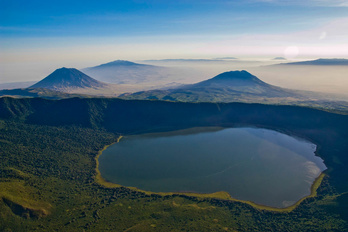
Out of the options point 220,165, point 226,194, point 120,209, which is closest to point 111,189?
point 120,209

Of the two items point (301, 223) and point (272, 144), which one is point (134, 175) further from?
point (272, 144)

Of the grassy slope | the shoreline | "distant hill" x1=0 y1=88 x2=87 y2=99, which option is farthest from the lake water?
"distant hill" x1=0 y1=88 x2=87 y2=99

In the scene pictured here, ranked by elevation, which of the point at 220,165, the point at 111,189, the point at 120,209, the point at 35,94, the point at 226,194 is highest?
the point at 35,94

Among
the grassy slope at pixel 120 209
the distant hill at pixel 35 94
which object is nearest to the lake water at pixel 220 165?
the grassy slope at pixel 120 209

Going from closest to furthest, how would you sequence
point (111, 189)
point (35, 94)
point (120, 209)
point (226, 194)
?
point (120, 209), point (226, 194), point (111, 189), point (35, 94)

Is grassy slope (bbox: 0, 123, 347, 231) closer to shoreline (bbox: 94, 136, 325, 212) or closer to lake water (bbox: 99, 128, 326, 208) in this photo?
shoreline (bbox: 94, 136, 325, 212)

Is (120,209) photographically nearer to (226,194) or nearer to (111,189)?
(111,189)


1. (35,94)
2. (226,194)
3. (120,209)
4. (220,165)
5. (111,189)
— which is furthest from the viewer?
(35,94)
